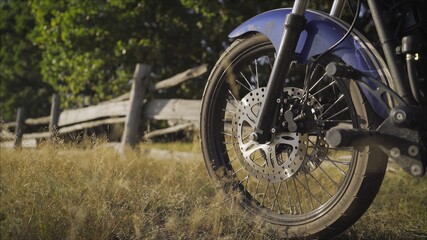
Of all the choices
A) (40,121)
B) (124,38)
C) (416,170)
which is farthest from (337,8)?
(40,121)

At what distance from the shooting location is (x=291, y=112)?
2.58 metres

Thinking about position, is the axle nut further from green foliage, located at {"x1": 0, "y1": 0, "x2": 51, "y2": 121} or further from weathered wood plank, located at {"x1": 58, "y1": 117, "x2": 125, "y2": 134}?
green foliage, located at {"x1": 0, "y1": 0, "x2": 51, "y2": 121}

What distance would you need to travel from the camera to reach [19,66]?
14680 millimetres

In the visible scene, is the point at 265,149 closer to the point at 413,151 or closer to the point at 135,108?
the point at 413,151

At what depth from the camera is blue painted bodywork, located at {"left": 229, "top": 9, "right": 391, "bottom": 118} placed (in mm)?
2322

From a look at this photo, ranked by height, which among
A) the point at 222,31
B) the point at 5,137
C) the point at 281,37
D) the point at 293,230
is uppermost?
the point at 222,31

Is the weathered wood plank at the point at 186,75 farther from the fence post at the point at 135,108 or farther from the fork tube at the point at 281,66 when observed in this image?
the fork tube at the point at 281,66

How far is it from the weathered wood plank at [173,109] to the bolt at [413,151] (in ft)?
14.1

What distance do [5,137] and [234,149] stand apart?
2179 millimetres

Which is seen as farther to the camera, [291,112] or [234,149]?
[234,149]

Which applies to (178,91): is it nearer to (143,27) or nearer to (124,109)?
(143,27)

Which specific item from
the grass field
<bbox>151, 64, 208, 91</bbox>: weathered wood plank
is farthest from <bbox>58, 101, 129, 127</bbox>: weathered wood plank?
the grass field

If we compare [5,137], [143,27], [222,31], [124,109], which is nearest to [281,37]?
[5,137]

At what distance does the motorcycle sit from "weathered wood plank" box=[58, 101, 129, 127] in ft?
14.8
